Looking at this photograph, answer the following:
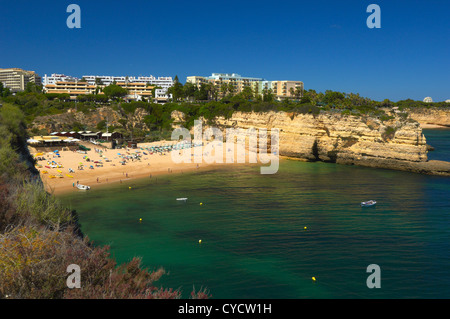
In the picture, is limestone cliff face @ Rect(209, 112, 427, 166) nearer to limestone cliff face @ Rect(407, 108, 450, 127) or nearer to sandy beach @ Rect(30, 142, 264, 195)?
sandy beach @ Rect(30, 142, 264, 195)

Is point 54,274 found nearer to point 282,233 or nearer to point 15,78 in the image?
point 282,233

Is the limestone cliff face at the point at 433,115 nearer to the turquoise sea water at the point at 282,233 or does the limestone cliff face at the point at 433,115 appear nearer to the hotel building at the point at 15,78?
the turquoise sea water at the point at 282,233

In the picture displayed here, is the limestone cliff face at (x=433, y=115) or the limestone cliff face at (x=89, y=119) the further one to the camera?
the limestone cliff face at (x=433, y=115)

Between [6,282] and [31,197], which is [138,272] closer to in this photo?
[6,282]

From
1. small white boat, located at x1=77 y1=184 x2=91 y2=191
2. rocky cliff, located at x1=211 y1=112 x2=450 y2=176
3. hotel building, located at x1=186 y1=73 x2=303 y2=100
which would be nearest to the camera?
small white boat, located at x1=77 y1=184 x2=91 y2=191

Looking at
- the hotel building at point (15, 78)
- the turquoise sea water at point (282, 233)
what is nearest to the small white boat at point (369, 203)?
the turquoise sea water at point (282, 233)

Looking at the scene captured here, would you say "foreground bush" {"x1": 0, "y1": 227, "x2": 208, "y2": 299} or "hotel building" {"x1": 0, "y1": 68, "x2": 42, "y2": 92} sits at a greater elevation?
"hotel building" {"x1": 0, "y1": 68, "x2": 42, "y2": 92}

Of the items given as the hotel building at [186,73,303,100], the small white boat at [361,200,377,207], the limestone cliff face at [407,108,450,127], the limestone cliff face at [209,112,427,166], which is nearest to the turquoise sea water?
the small white boat at [361,200,377,207]
